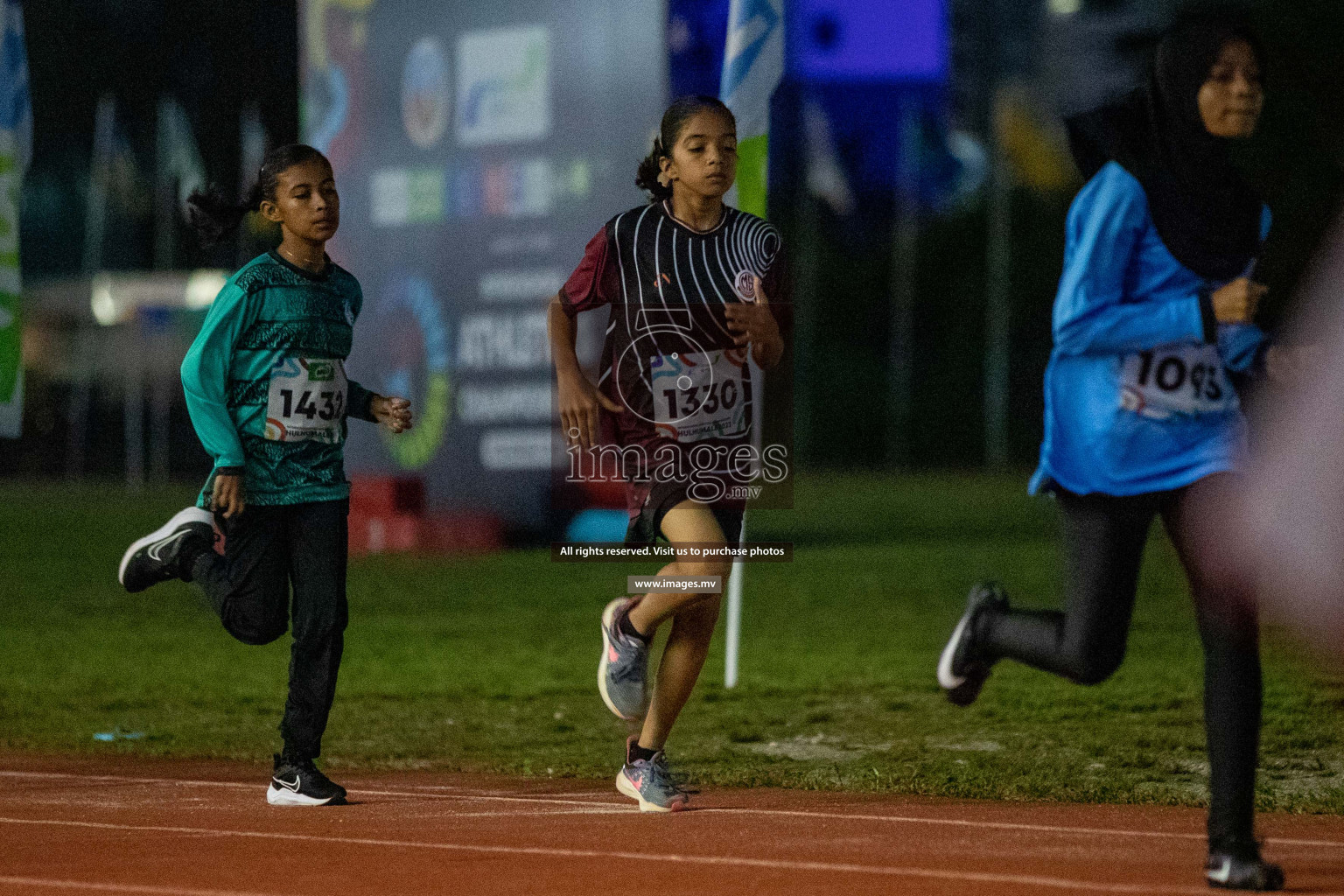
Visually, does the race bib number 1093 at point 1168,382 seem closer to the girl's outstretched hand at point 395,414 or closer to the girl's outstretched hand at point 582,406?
the girl's outstretched hand at point 582,406

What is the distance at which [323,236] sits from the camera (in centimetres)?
745

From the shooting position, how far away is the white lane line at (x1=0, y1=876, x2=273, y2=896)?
5621 millimetres

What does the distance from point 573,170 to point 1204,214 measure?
18805 mm

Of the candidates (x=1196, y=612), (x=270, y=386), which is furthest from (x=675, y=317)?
(x=1196, y=612)

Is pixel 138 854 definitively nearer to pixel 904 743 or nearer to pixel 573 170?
pixel 904 743

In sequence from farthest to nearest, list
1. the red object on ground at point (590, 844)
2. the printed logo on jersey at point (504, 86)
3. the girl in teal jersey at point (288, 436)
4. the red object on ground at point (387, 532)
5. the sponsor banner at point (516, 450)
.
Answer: the red object on ground at point (387, 532), the sponsor banner at point (516, 450), the printed logo on jersey at point (504, 86), the girl in teal jersey at point (288, 436), the red object on ground at point (590, 844)

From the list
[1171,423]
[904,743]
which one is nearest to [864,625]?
[904,743]

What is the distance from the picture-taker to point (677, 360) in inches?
265

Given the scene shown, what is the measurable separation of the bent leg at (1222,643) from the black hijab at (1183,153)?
0.65 meters

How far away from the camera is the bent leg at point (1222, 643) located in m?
5.42

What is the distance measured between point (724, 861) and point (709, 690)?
6208 millimetres

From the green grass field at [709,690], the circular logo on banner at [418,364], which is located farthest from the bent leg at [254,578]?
the circular logo on banner at [418,364]

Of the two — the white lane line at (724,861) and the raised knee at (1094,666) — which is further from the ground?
the raised knee at (1094,666)

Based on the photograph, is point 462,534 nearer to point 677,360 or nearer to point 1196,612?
point 677,360
